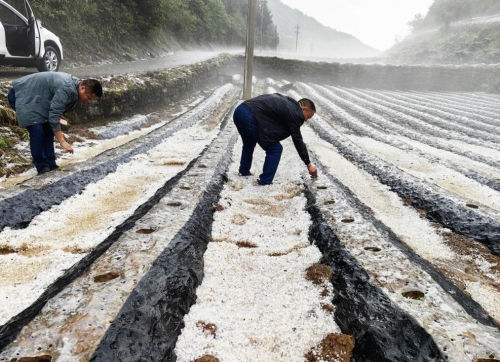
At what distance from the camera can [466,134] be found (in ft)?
29.5

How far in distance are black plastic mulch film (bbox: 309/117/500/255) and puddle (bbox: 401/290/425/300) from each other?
134 centimetres

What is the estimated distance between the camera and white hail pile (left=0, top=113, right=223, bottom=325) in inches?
78.9

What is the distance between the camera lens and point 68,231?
2727 mm

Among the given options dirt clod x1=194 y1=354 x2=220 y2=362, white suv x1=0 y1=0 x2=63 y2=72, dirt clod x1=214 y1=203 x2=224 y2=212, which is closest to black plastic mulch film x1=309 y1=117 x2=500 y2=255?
dirt clod x1=214 y1=203 x2=224 y2=212

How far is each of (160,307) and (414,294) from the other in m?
1.38

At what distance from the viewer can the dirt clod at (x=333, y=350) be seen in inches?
61.4

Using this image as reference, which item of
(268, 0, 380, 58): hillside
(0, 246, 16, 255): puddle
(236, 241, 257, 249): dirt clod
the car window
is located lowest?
(236, 241, 257, 249): dirt clod

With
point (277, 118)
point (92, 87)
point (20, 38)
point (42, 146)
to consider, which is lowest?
point (42, 146)

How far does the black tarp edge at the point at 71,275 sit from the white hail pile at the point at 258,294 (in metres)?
0.67

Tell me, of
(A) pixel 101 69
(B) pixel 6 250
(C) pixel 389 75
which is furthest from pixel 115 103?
(C) pixel 389 75

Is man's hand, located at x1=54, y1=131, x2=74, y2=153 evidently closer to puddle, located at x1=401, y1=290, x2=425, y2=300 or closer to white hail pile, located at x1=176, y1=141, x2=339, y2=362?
white hail pile, located at x1=176, y1=141, x2=339, y2=362

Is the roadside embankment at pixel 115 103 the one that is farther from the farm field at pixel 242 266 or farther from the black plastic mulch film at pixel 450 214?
the black plastic mulch film at pixel 450 214

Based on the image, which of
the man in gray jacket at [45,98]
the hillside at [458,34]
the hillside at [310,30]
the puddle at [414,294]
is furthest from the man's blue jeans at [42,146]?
the hillside at [310,30]

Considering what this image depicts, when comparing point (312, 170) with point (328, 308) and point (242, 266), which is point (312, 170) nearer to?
point (242, 266)
